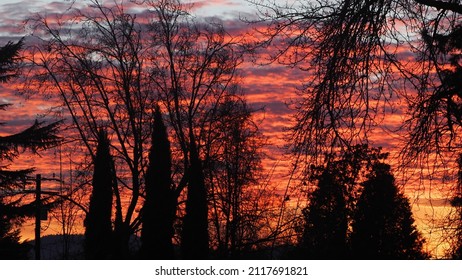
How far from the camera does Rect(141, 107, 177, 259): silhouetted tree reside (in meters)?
26.8

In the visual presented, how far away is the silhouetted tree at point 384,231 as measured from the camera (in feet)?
122

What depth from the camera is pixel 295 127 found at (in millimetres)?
11961

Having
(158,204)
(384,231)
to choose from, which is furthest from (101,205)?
(384,231)

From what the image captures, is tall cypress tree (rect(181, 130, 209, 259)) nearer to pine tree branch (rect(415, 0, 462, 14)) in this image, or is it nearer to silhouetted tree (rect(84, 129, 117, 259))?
silhouetted tree (rect(84, 129, 117, 259))

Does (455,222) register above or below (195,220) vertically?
below

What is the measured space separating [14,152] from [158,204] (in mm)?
11571

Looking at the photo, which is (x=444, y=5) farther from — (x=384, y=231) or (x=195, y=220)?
(x=384, y=231)

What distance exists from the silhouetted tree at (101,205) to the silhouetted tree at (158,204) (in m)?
4.04

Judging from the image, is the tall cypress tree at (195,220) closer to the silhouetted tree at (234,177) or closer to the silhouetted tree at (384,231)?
the silhouetted tree at (234,177)

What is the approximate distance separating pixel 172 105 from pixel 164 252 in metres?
6.34

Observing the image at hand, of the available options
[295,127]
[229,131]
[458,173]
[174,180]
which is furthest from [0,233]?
[295,127]

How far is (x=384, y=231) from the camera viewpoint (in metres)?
42.5

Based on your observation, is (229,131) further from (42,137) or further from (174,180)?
(42,137)

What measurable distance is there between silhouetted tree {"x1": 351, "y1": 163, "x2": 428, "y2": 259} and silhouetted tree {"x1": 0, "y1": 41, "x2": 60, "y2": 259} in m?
14.0
